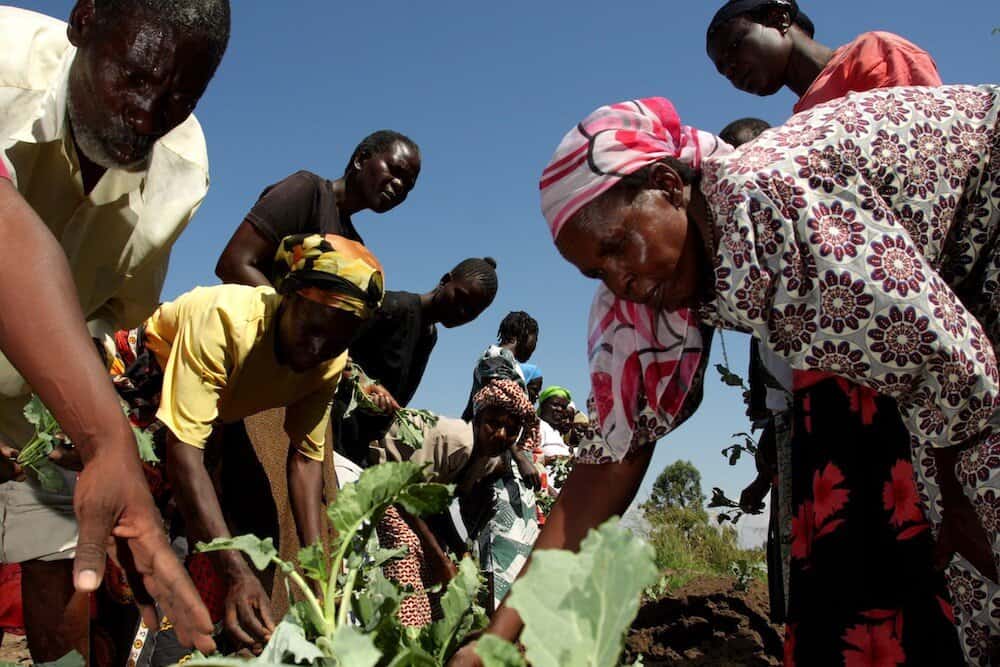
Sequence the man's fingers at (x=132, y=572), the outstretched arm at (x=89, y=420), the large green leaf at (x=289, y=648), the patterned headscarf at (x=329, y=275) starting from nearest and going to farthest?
the large green leaf at (x=289, y=648) → the outstretched arm at (x=89, y=420) → the man's fingers at (x=132, y=572) → the patterned headscarf at (x=329, y=275)

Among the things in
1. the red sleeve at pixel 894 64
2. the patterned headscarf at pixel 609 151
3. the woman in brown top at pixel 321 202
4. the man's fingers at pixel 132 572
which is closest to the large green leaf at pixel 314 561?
the man's fingers at pixel 132 572

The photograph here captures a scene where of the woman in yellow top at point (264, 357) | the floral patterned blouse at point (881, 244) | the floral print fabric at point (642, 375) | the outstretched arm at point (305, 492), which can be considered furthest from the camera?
the outstretched arm at point (305, 492)

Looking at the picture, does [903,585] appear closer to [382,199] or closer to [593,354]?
[593,354]

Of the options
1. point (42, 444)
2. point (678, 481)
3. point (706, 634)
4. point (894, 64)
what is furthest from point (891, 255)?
point (678, 481)

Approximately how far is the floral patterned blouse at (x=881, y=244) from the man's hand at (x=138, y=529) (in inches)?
40.3

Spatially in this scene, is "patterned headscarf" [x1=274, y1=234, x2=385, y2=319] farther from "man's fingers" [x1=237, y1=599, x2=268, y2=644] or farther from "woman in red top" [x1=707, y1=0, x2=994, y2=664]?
"woman in red top" [x1=707, y1=0, x2=994, y2=664]

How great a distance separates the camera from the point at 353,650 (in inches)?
28.4

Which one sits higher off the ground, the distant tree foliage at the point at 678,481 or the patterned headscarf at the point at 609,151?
the patterned headscarf at the point at 609,151

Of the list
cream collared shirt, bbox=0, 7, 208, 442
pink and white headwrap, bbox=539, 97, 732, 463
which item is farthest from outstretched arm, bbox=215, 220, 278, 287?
pink and white headwrap, bbox=539, 97, 732, 463

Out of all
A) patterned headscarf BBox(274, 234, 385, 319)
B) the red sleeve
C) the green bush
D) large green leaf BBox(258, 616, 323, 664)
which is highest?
the red sleeve

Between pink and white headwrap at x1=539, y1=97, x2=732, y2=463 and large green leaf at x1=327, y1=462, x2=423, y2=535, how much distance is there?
2.42 ft

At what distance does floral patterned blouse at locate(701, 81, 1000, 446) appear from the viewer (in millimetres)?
1411

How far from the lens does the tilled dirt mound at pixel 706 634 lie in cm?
515

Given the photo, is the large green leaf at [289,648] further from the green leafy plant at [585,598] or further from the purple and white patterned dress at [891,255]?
→ the purple and white patterned dress at [891,255]
